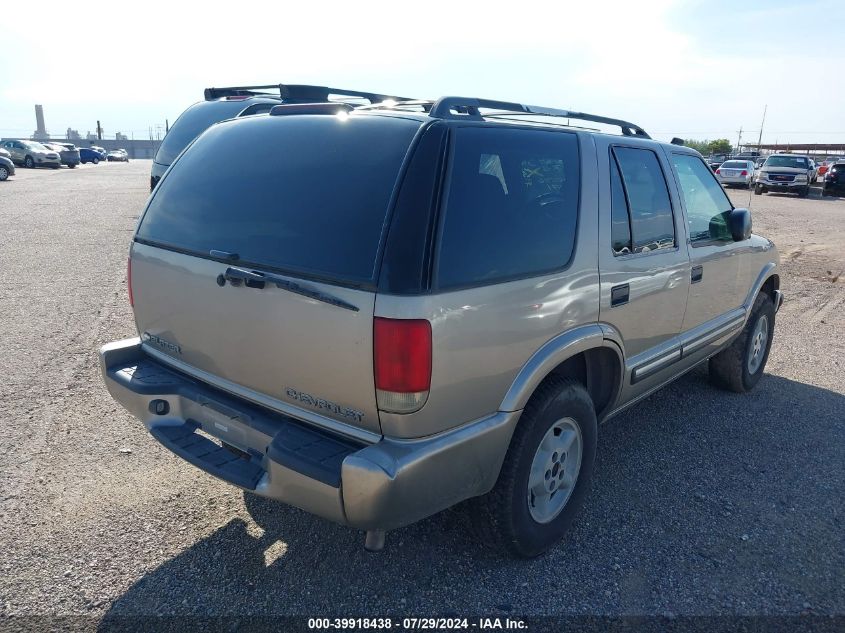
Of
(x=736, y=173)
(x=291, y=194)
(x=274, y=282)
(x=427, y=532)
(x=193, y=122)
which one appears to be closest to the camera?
(x=274, y=282)

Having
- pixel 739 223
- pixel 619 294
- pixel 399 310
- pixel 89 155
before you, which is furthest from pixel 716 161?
pixel 89 155

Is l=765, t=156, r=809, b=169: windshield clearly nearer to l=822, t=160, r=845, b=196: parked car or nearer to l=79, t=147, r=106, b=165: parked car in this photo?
l=822, t=160, r=845, b=196: parked car

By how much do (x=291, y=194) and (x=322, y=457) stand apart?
107cm

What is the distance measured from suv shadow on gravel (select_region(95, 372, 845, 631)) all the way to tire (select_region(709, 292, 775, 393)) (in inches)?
45.0

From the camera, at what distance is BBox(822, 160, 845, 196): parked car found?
90.8ft

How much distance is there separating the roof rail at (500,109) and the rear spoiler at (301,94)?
1.66 m

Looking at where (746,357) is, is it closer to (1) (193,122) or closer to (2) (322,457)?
(2) (322,457)

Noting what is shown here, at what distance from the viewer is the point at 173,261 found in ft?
9.91

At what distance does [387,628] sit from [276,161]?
1991mm

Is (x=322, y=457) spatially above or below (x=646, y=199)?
below

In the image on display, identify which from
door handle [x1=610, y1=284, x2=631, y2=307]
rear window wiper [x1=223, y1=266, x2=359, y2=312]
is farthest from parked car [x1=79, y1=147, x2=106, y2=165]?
door handle [x1=610, y1=284, x2=631, y2=307]

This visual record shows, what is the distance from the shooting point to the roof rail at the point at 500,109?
2.76 metres

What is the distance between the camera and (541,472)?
9.92ft

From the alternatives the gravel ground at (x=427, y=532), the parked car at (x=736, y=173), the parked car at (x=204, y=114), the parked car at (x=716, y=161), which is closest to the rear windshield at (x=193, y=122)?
the parked car at (x=204, y=114)
